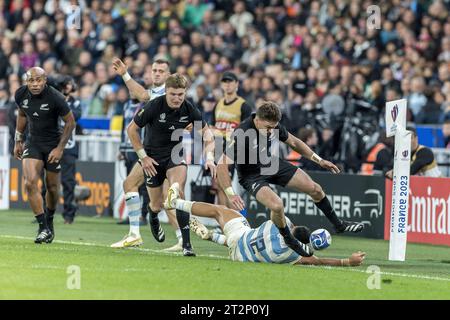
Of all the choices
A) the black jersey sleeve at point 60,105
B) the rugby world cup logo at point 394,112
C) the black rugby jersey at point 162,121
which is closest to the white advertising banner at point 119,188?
the black jersey sleeve at point 60,105

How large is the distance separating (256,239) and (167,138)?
2.22 metres

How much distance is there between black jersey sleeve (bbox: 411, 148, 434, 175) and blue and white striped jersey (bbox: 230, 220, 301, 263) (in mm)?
5760

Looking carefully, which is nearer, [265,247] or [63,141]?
[265,247]

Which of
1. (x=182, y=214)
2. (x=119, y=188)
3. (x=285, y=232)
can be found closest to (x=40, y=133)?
(x=182, y=214)

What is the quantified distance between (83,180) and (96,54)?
756 centimetres

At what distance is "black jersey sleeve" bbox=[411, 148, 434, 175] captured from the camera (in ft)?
63.9

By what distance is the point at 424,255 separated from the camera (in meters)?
17.0

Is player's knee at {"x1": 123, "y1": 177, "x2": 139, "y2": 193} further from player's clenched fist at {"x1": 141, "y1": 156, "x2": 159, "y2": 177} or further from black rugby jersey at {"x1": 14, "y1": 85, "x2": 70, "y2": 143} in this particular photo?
black rugby jersey at {"x1": 14, "y1": 85, "x2": 70, "y2": 143}

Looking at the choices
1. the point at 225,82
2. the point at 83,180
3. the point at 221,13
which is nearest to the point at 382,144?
the point at 225,82

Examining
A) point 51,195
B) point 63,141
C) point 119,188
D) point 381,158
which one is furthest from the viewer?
point 119,188

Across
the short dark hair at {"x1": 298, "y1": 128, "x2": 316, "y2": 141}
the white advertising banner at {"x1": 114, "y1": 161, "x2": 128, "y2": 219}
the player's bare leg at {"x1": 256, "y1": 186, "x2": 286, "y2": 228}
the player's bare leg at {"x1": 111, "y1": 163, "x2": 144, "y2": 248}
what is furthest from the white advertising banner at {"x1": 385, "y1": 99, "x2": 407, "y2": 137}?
the white advertising banner at {"x1": 114, "y1": 161, "x2": 128, "y2": 219}

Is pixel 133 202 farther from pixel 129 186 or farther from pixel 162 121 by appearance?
pixel 162 121

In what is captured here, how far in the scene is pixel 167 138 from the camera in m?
15.7
